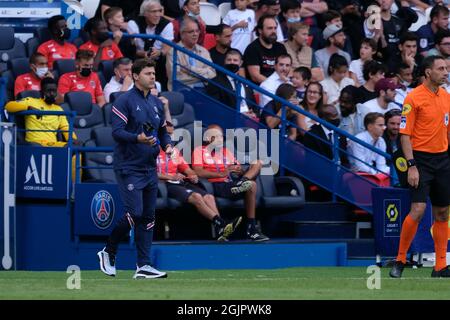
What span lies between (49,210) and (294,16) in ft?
20.2

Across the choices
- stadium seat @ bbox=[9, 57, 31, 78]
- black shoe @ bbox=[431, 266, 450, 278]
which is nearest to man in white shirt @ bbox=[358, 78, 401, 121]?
stadium seat @ bbox=[9, 57, 31, 78]

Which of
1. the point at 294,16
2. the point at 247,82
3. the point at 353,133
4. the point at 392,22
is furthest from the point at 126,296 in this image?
the point at 392,22

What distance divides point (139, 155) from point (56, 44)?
18.6 feet

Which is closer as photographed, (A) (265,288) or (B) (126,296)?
(B) (126,296)

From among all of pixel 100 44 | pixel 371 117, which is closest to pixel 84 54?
pixel 100 44

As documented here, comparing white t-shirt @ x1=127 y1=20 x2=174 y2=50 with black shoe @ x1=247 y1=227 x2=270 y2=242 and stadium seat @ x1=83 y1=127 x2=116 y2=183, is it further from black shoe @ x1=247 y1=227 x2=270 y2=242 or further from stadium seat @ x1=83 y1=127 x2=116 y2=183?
black shoe @ x1=247 y1=227 x2=270 y2=242

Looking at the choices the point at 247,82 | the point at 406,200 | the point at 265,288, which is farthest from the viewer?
the point at 247,82

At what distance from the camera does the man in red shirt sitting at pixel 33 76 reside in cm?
1737

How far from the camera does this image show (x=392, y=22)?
22.6m

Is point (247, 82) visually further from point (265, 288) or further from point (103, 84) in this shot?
point (265, 288)

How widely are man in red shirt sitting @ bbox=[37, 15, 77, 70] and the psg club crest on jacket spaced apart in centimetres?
260

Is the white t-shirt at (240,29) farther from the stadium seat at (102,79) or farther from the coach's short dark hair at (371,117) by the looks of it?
the stadium seat at (102,79)

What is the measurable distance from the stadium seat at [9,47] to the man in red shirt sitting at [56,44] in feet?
0.87

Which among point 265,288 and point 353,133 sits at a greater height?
point 353,133
